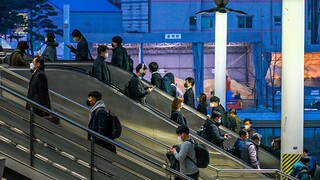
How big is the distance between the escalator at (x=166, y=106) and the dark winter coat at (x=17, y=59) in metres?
0.65

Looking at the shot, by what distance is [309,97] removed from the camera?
40188mm

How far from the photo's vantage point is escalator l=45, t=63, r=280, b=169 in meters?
14.4

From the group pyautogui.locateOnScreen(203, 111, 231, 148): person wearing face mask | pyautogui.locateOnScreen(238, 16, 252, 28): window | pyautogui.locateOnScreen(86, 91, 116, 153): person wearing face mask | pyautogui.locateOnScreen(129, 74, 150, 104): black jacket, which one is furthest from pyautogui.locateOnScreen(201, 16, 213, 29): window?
pyautogui.locateOnScreen(86, 91, 116, 153): person wearing face mask

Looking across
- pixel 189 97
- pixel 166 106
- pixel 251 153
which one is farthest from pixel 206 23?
pixel 251 153

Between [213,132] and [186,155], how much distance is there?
14.7 ft

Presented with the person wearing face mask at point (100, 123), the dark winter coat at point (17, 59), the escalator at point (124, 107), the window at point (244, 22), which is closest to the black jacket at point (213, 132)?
the escalator at point (124, 107)

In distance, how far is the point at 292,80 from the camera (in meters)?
12.6

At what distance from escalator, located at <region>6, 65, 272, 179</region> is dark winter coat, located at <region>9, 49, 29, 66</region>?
1.03 feet

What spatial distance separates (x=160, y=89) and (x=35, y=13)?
955 inches

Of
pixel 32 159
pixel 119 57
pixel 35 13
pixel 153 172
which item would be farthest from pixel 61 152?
pixel 35 13

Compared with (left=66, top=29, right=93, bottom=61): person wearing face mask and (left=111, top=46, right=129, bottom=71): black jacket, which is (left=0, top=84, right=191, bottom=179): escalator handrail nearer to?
(left=66, top=29, right=93, bottom=61): person wearing face mask

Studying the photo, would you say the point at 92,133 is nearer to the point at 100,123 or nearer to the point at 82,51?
the point at 100,123

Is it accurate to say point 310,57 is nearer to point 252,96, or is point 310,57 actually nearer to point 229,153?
point 252,96

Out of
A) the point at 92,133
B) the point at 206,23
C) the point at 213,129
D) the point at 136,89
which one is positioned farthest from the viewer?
the point at 206,23
